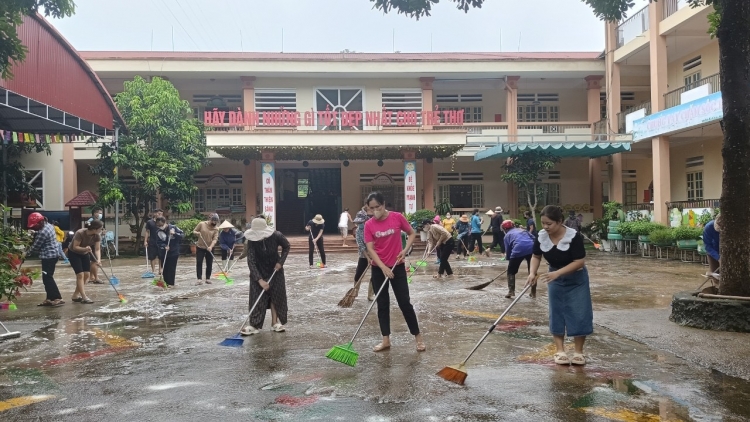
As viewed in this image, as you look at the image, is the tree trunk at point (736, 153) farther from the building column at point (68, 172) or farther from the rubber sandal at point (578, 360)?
the building column at point (68, 172)

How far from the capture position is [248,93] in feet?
76.0

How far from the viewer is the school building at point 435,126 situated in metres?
20.6

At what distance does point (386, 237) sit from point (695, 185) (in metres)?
19.8

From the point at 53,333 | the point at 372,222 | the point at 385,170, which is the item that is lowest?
the point at 53,333

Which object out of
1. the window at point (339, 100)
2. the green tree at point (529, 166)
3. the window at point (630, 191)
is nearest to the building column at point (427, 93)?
the window at point (339, 100)

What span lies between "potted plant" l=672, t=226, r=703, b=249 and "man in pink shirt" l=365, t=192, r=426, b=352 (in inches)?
491

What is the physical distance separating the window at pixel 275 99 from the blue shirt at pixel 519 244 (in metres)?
15.5

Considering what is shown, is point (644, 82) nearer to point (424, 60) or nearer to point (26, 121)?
point (424, 60)

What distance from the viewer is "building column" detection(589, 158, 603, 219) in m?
24.1

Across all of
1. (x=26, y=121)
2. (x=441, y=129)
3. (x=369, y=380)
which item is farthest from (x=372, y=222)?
(x=441, y=129)

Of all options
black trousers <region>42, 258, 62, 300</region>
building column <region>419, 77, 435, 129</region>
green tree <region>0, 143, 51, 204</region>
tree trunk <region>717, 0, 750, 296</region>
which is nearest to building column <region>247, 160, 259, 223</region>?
green tree <region>0, 143, 51, 204</region>

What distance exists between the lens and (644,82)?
24.7 meters

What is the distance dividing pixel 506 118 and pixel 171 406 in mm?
21782

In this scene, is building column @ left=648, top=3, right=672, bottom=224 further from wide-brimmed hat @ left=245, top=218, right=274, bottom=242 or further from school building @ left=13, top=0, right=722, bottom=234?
wide-brimmed hat @ left=245, top=218, right=274, bottom=242
